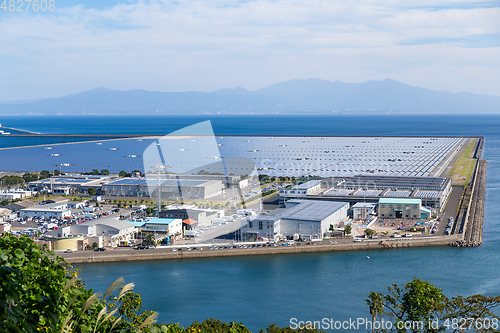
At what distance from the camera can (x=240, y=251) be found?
663 cm

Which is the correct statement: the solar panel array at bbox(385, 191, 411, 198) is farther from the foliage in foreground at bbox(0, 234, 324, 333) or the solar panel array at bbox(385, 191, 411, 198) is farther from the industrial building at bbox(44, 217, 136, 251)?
the foliage in foreground at bbox(0, 234, 324, 333)

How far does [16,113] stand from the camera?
87.5 metres

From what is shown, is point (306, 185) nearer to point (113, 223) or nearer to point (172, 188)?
point (172, 188)

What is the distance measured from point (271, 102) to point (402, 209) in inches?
3899

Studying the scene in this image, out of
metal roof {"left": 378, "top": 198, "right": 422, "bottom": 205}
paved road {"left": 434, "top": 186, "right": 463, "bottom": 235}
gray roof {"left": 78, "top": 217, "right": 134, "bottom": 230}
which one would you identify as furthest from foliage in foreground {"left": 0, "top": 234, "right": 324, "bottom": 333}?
metal roof {"left": 378, "top": 198, "right": 422, "bottom": 205}

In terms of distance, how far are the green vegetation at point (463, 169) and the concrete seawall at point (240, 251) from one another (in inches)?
237

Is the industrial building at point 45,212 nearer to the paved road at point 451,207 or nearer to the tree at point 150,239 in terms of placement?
the tree at point 150,239

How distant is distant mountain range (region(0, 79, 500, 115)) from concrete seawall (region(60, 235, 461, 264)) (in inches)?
3452

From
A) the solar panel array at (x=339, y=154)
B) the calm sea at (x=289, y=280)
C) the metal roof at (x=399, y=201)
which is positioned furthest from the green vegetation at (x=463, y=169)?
the calm sea at (x=289, y=280)

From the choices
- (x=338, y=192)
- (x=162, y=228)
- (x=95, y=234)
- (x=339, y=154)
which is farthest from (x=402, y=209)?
(x=339, y=154)

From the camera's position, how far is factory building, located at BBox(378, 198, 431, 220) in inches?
332

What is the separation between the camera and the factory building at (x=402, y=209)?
8422 mm

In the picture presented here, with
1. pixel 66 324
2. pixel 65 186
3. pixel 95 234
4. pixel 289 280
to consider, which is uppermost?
pixel 66 324

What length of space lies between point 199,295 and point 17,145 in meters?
24.5
